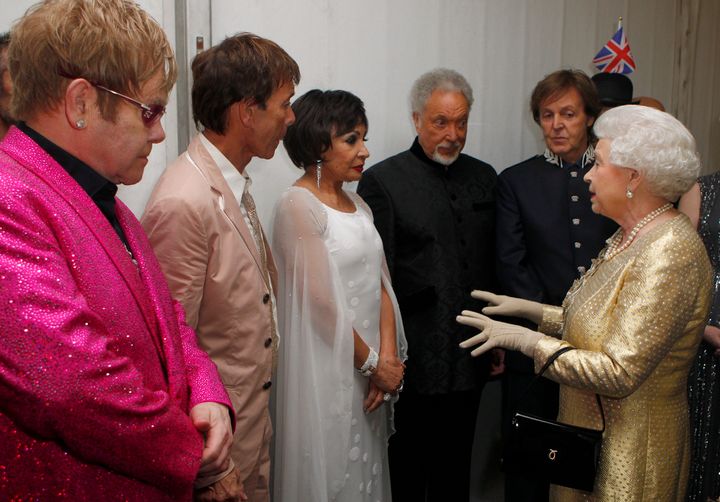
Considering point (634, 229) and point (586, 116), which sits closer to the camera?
point (634, 229)

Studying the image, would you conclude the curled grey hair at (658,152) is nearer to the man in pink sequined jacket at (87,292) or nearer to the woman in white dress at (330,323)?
the woman in white dress at (330,323)

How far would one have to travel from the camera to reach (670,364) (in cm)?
168

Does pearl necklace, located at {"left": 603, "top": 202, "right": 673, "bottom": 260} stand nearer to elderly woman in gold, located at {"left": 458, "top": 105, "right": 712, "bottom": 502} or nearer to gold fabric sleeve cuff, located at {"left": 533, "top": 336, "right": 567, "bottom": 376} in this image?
elderly woman in gold, located at {"left": 458, "top": 105, "right": 712, "bottom": 502}

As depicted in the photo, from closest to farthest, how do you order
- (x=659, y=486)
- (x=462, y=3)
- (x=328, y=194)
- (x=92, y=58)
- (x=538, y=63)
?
(x=92, y=58), (x=659, y=486), (x=328, y=194), (x=462, y=3), (x=538, y=63)

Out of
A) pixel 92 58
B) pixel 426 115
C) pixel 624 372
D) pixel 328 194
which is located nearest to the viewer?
pixel 92 58

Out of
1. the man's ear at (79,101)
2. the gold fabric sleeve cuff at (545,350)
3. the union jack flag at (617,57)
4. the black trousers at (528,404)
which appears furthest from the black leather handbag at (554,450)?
the union jack flag at (617,57)

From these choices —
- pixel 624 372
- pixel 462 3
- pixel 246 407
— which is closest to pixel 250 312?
pixel 246 407

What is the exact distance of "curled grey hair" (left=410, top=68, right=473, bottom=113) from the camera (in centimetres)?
246

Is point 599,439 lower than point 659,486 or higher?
higher

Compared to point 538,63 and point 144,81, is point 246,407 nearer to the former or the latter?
point 144,81

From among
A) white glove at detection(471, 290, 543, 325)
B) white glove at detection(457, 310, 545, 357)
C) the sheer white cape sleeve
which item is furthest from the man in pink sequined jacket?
white glove at detection(471, 290, 543, 325)

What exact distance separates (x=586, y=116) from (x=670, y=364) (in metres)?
1.16

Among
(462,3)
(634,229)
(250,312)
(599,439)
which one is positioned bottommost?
(599,439)

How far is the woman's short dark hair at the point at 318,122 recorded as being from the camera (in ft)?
6.75
